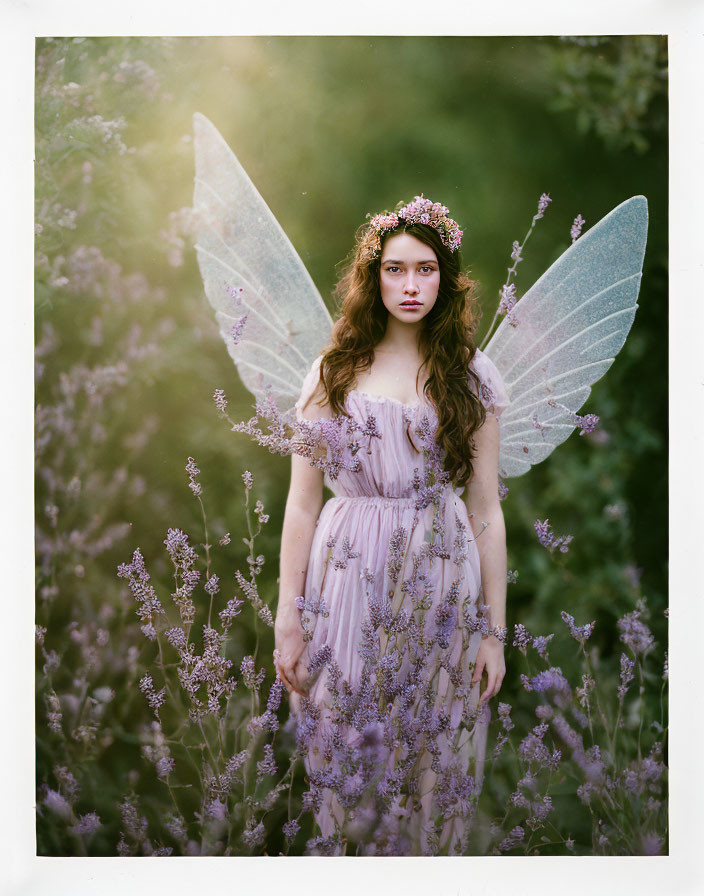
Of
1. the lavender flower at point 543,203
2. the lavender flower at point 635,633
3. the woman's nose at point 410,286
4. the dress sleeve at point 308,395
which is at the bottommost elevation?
the lavender flower at point 635,633

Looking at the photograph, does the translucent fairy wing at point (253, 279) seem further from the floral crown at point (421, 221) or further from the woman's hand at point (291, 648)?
the woman's hand at point (291, 648)

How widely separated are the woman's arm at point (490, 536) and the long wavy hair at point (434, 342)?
0.04 m

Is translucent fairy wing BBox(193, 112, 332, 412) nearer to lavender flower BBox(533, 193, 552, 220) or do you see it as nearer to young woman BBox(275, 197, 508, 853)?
young woman BBox(275, 197, 508, 853)

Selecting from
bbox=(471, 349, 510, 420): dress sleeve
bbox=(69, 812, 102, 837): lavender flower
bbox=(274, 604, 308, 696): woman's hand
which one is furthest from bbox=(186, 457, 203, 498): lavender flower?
bbox=(69, 812, 102, 837): lavender flower

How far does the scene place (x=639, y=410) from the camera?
2.90m

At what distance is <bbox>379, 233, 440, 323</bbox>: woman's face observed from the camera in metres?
2.71

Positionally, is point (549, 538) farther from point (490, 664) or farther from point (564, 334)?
point (564, 334)

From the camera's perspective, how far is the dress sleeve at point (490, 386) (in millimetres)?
2736

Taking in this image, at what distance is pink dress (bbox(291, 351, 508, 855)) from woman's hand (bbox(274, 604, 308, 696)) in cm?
4

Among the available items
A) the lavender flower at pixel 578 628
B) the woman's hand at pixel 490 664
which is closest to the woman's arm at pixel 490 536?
the woman's hand at pixel 490 664
